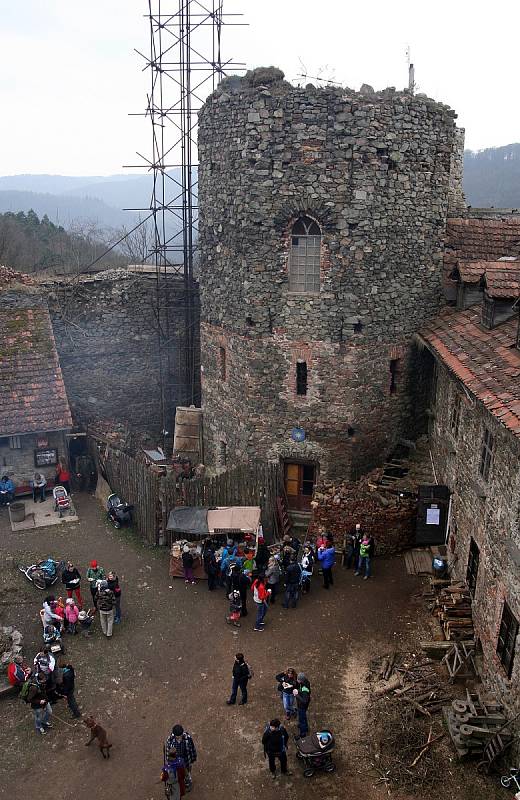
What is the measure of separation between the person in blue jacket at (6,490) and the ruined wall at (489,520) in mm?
14178

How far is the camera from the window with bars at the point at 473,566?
14.6 metres

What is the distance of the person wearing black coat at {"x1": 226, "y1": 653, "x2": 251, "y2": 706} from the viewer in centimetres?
1272

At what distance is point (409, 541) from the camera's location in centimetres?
1856

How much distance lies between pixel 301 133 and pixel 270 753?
594 inches

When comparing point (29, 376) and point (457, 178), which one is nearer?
point (29, 376)

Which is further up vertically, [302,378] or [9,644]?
[302,378]

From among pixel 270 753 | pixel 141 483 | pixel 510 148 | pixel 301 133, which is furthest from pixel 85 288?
pixel 510 148

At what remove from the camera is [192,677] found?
1407 centimetres

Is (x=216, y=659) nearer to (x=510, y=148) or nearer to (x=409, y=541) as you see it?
(x=409, y=541)

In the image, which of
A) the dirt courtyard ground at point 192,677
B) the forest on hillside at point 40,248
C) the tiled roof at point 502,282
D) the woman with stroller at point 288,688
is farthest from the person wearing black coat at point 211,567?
the forest on hillside at point 40,248

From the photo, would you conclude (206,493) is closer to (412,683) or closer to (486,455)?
(412,683)

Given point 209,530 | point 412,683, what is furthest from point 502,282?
point 209,530

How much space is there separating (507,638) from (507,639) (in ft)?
0.06

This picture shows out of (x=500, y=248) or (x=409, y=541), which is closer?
(x=409, y=541)
